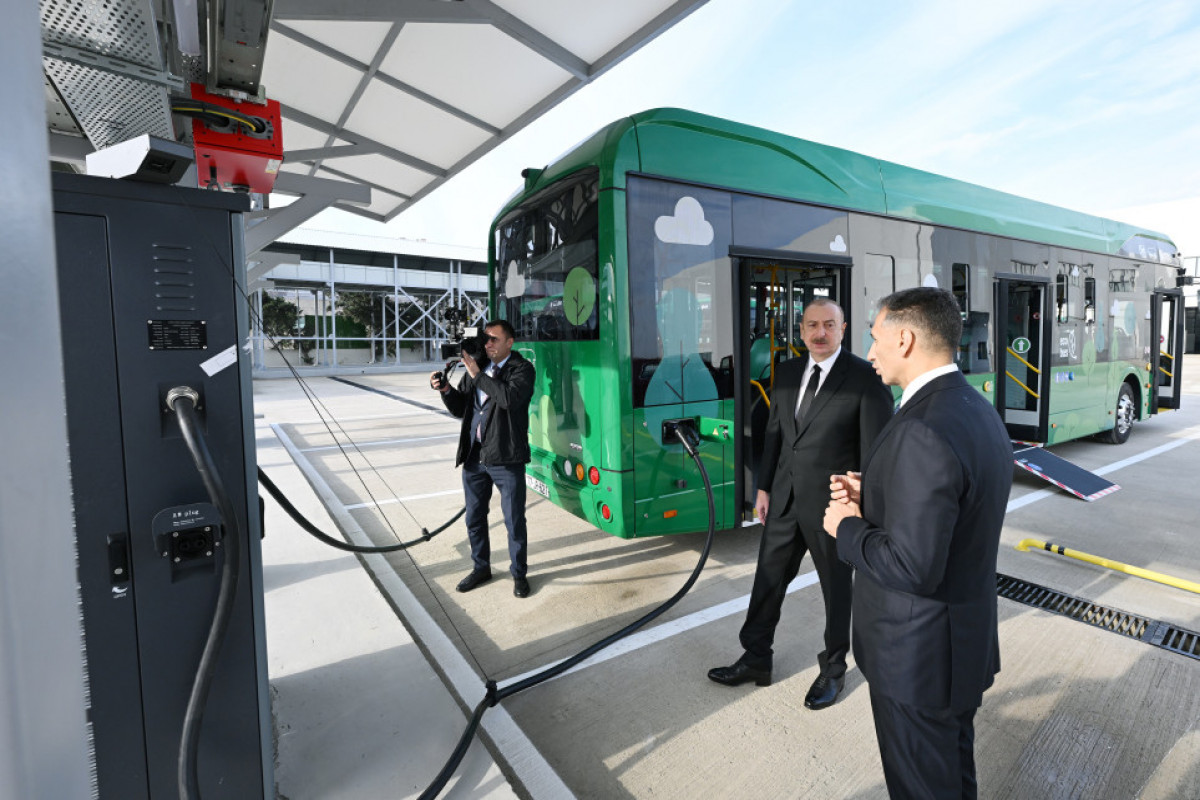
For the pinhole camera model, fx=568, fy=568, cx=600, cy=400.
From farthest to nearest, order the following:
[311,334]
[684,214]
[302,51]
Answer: [311,334] → [302,51] → [684,214]

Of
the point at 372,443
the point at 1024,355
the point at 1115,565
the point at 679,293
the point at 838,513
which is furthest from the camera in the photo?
the point at 372,443

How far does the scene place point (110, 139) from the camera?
3033 millimetres

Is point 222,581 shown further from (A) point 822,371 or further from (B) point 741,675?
(A) point 822,371

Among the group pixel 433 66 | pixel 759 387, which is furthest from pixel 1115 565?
pixel 433 66

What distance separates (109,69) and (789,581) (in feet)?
A: 12.4

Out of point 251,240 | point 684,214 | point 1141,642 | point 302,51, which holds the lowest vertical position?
point 1141,642

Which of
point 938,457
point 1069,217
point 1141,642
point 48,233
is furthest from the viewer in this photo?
point 1069,217

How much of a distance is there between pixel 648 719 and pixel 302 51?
6.38 meters

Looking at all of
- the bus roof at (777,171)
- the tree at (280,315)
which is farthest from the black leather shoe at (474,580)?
the tree at (280,315)

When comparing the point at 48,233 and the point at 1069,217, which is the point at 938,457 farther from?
the point at 1069,217

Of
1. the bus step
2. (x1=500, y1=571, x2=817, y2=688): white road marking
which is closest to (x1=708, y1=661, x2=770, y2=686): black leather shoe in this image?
(x1=500, y1=571, x2=817, y2=688): white road marking

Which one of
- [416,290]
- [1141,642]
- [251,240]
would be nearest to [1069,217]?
[1141,642]

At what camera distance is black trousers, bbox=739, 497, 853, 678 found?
2.84 metres

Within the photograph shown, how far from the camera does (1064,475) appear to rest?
6.16 meters
